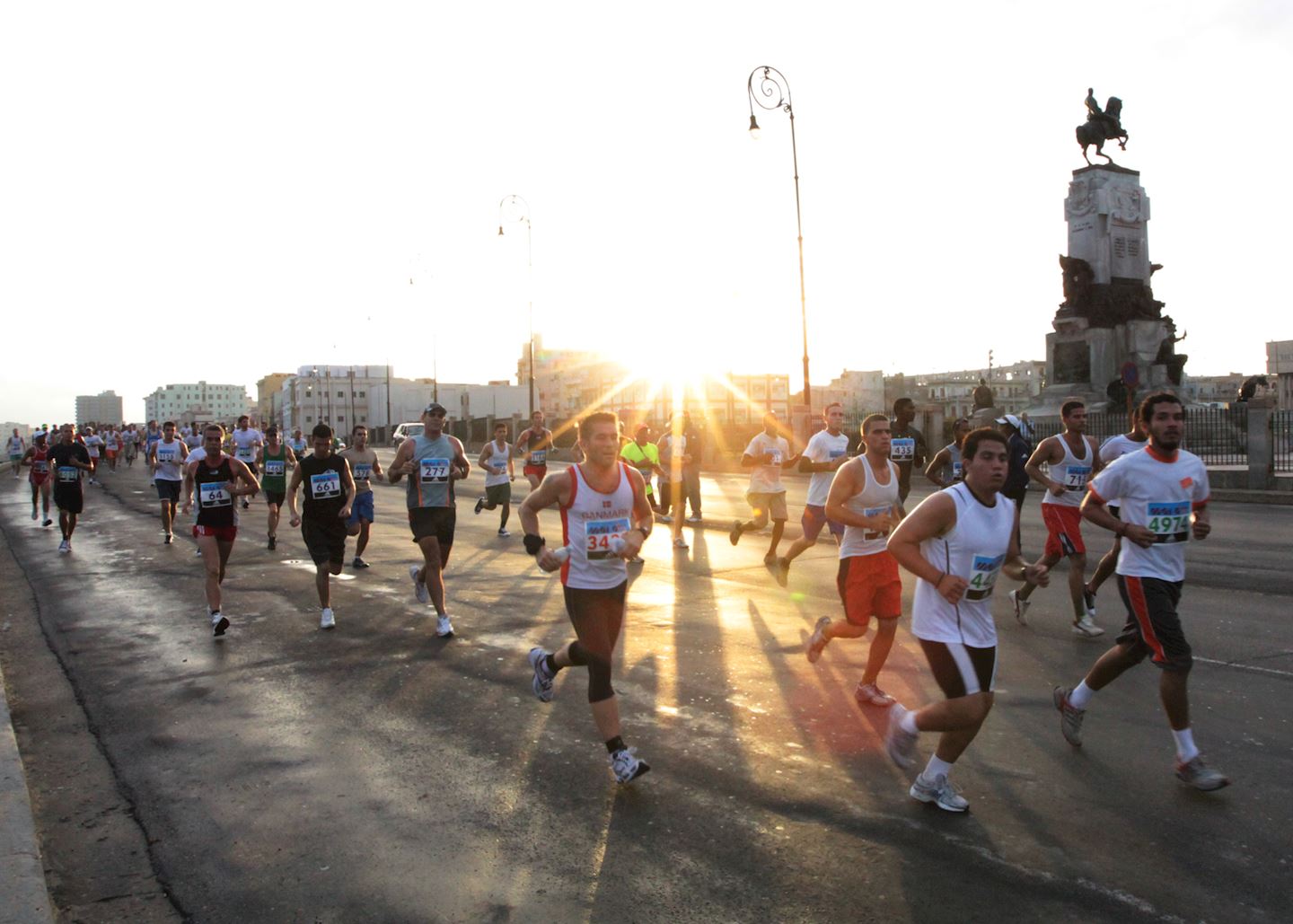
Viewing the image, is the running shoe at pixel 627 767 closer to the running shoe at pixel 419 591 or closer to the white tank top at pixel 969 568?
the white tank top at pixel 969 568

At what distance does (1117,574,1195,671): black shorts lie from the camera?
4.70 metres

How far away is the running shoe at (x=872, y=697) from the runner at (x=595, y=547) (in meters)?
1.73

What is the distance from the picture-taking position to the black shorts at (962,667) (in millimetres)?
4211

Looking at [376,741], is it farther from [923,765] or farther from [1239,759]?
[1239,759]

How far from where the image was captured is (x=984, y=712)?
13.8 feet

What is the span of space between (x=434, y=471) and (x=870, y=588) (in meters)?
4.27

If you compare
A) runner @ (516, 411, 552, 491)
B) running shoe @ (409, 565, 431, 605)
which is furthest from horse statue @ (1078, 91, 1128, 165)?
running shoe @ (409, 565, 431, 605)

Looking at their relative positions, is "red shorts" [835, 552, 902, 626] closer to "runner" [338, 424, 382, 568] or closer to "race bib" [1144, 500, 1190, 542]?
"race bib" [1144, 500, 1190, 542]

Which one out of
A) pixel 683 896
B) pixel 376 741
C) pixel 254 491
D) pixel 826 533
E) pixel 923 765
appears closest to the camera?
pixel 683 896

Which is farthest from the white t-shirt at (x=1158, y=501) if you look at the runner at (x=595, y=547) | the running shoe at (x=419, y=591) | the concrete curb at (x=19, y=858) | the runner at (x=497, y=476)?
the runner at (x=497, y=476)

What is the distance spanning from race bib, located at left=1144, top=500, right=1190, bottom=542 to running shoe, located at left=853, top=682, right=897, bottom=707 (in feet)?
5.80

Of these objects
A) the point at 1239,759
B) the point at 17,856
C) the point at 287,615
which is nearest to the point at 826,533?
the point at 287,615

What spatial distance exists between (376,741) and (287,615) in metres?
4.27

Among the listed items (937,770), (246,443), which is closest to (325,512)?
(937,770)
